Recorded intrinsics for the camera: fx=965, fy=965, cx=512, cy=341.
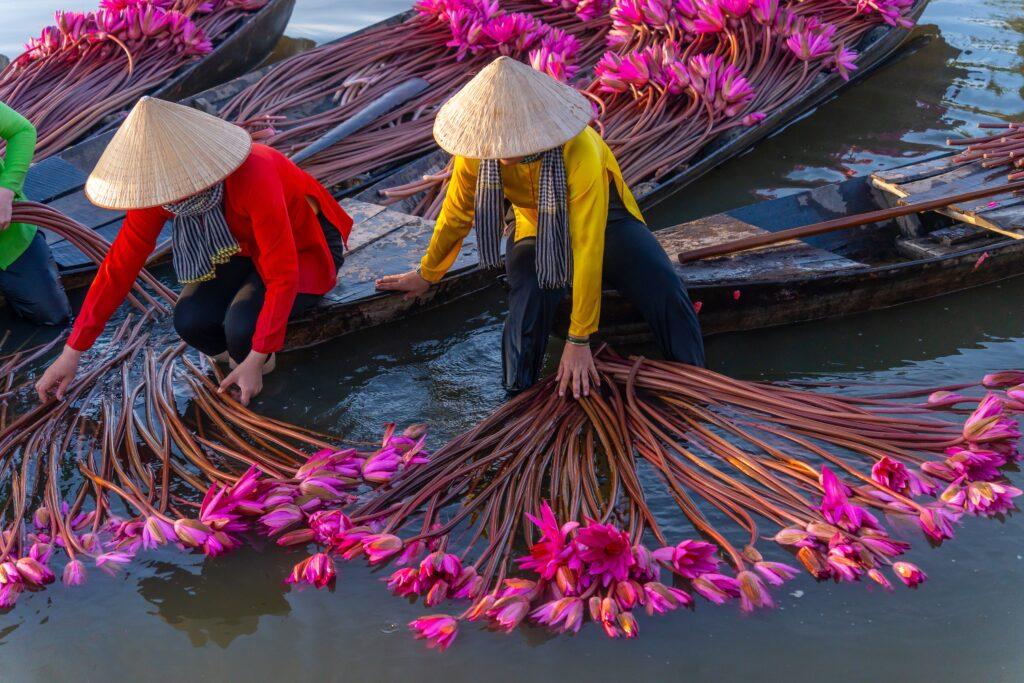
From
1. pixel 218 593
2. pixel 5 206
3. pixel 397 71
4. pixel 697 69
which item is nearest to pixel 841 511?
pixel 218 593

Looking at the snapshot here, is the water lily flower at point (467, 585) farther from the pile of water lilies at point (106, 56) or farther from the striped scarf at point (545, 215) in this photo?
the pile of water lilies at point (106, 56)

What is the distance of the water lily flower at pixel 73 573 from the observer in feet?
8.71

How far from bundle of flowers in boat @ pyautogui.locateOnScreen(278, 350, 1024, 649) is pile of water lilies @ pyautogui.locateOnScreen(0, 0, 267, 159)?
3.66 metres

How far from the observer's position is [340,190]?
4840mm

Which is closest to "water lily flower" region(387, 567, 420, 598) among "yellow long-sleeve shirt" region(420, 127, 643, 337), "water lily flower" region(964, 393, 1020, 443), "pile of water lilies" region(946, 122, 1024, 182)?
"yellow long-sleeve shirt" region(420, 127, 643, 337)

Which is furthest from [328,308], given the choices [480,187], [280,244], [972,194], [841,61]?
[841,61]

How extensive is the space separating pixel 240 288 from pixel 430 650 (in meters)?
1.64

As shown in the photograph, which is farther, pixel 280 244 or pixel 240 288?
pixel 240 288

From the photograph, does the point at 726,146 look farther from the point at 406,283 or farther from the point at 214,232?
the point at 214,232

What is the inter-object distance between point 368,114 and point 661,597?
140 inches

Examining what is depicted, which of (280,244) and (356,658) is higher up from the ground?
(280,244)

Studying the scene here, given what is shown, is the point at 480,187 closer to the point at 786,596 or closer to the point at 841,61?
the point at 786,596

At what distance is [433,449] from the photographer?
128 inches

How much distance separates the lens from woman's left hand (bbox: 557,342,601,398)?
3121mm
